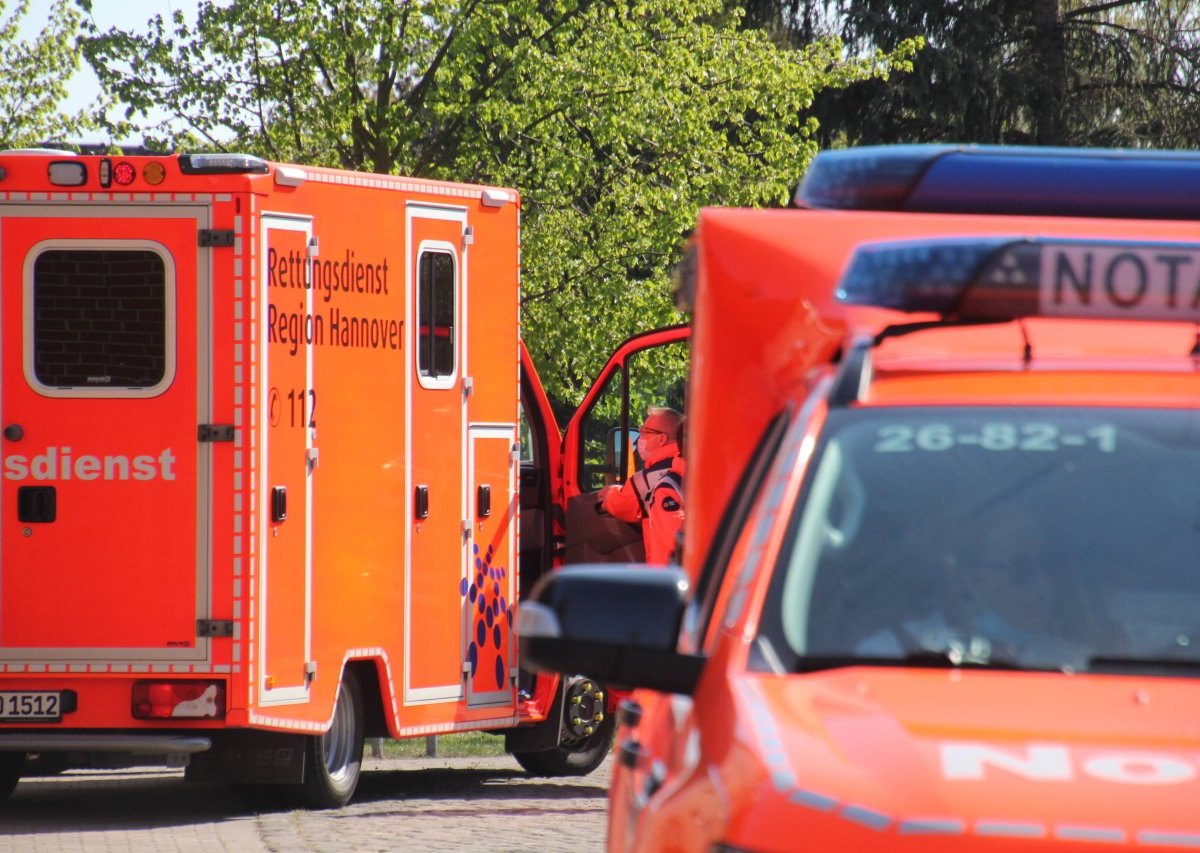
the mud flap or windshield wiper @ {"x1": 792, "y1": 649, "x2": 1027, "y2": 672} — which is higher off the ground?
windshield wiper @ {"x1": 792, "y1": 649, "x2": 1027, "y2": 672}

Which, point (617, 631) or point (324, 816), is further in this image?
point (324, 816)

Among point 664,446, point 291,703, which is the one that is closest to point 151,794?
point 291,703

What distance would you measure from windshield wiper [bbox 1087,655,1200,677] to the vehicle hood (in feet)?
0.15

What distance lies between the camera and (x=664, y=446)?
11.0 m

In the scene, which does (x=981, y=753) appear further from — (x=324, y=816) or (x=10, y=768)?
(x=10, y=768)

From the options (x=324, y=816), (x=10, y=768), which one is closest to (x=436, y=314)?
(x=324, y=816)

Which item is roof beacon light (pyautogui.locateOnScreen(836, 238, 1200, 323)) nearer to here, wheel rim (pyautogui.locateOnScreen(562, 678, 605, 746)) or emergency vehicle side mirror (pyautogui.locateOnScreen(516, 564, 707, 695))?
emergency vehicle side mirror (pyautogui.locateOnScreen(516, 564, 707, 695))

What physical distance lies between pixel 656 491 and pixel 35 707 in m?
3.42

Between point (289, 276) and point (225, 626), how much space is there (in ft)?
5.67

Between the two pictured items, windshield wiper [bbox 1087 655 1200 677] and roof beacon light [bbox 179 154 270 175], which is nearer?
windshield wiper [bbox 1087 655 1200 677]

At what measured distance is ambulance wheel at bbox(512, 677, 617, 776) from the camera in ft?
38.8

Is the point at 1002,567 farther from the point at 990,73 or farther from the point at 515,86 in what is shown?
the point at 990,73

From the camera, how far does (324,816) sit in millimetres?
10109

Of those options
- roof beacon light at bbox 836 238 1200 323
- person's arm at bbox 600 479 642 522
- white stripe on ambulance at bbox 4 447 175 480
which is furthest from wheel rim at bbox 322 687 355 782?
roof beacon light at bbox 836 238 1200 323
